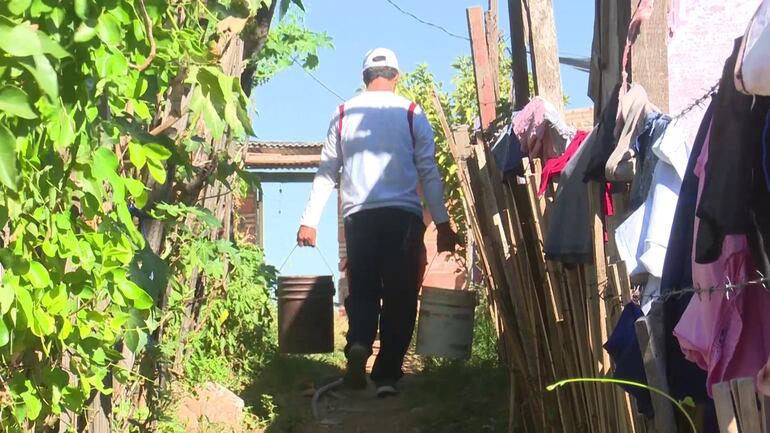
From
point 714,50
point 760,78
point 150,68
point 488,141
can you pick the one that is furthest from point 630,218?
point 488,141

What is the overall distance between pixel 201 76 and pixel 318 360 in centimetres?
506

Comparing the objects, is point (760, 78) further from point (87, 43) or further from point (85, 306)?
point (85, 306)

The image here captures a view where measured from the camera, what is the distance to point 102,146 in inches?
123

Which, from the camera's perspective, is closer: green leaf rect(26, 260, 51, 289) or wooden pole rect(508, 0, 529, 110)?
green leaf rect(26, 260, 51, 289)

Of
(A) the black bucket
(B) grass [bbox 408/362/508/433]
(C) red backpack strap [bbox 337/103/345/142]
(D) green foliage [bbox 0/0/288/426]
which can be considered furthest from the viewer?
(A) the black bucket

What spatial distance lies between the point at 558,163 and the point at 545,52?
913mm

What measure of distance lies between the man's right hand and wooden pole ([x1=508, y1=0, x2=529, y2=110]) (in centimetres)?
134

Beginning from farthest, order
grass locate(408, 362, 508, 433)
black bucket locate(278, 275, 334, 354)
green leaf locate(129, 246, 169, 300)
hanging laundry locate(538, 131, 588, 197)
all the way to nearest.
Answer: black bucket locate(278, 275, 334, 354) → grass locate(408, 362, 508, 433) → hanging laundry locate(538, 131, 588, 197) → green leaf locate(129, 246, 169, 300)

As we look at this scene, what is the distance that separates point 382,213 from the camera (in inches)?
262

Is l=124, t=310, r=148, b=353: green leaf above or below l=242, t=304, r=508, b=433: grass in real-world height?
below

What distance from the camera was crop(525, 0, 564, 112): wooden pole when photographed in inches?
217

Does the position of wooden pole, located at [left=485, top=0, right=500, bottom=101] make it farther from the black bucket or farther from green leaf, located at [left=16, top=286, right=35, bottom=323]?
green leaf, located at [left=16, top=286, right=35, bottom=323]

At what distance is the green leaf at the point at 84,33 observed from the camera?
8.55 ft

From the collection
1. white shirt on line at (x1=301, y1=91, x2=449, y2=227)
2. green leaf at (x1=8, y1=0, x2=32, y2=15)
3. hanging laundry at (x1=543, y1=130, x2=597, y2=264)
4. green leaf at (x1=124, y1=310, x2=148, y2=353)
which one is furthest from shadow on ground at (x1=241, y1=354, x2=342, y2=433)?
green leaf at (x1=8, y1=0, x2=32, y2=15)
